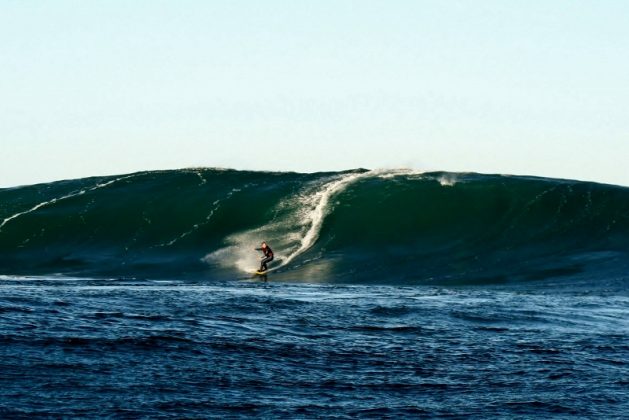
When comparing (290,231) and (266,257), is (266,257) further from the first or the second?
(290,231)

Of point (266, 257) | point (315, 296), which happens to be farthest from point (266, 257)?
point (315, 296)

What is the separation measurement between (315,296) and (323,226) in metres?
10.1

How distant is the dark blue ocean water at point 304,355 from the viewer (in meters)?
11.7

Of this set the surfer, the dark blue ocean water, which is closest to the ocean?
the dark blue ocean water

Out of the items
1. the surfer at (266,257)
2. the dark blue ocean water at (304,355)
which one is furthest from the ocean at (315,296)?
the surfer at (266,257)

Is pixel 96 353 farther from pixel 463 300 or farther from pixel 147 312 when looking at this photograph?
pixel 463 300

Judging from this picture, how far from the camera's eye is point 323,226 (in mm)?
31359

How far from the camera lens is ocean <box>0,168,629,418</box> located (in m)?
12.2

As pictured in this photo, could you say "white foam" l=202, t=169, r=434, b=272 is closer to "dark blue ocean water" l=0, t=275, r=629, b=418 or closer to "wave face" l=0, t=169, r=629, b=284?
"wave face" l=0, t=169, r=629, b=284

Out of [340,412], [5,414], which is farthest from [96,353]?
[340,412]

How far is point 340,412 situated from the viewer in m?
11.4

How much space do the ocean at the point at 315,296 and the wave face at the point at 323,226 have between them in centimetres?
9

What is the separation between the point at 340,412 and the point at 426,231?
20245 millimetres

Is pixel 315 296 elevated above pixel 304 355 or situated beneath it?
elevated above
